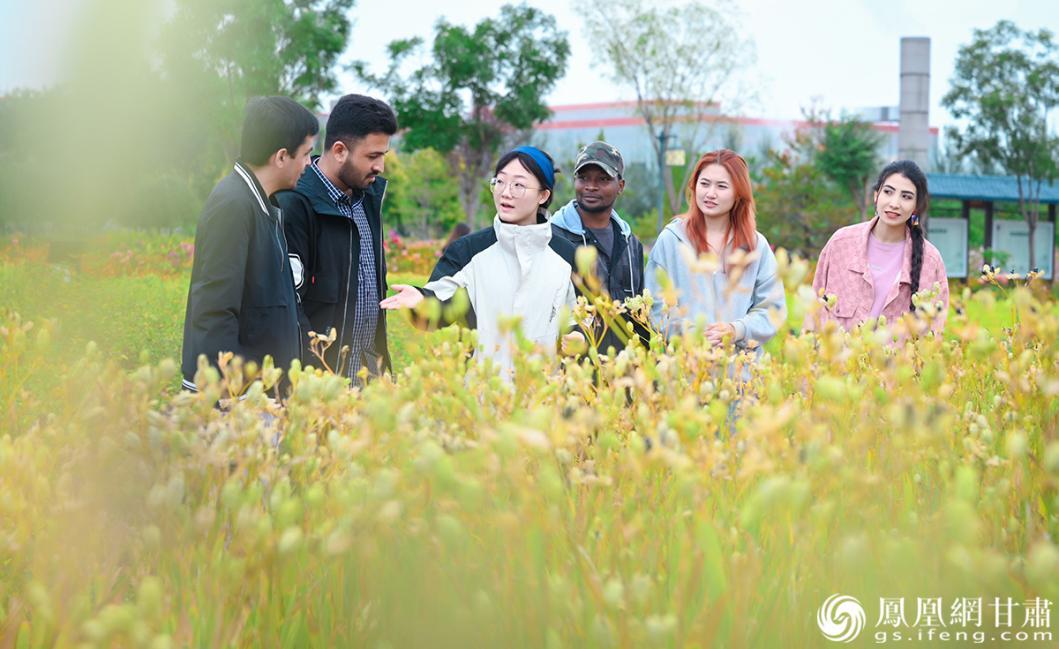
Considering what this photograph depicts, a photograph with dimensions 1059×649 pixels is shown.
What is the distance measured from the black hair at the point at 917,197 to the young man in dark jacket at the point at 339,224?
2.24m

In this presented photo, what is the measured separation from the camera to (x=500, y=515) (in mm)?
1604

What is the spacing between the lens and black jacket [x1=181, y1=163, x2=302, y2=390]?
3035mm

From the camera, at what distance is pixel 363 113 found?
3656mm

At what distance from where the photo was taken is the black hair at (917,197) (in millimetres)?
4480

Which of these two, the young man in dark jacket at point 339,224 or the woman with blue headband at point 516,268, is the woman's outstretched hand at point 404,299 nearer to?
the woman with blue headband at point 516,268

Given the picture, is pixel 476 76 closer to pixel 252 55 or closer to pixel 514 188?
pixel 252 55

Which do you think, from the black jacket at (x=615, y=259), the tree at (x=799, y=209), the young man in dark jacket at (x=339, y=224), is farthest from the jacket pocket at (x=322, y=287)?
the tree at (x=799, y=209)

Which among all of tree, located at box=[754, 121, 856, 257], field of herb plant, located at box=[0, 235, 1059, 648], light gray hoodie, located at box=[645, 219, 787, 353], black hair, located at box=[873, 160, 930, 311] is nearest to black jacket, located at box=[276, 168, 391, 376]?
light gray hoodie, located at box=[645, 219, 787, 353]

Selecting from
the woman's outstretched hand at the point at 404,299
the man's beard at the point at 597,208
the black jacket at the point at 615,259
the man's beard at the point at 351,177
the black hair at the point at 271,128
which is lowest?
the woman's outstretched hand at the point at 404,299

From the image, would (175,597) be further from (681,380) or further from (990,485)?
(990,485)

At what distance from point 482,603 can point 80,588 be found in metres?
0.67

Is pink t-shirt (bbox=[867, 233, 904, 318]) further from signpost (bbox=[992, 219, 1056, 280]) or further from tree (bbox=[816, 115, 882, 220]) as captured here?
tree (bbox=[816, 115, 882, 220])

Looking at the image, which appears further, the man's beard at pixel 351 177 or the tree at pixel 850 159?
the tree at pixel 850 159

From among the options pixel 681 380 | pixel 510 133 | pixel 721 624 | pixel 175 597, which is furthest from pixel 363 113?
pixel 510 133
